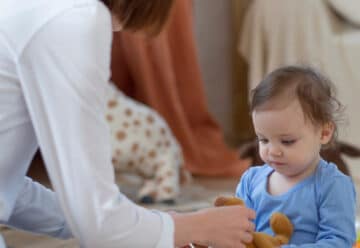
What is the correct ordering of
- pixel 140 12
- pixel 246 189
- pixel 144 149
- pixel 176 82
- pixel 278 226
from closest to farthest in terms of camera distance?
pixel 140 12, pixel 278 226, pixel 246 189, pixel 144 149, pixel 176 82

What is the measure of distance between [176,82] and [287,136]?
5.73 ft

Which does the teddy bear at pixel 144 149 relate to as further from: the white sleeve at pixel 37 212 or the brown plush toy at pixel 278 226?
the brown plush toy at pixel 278 226

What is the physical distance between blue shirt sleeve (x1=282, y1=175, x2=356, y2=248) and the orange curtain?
1567mm

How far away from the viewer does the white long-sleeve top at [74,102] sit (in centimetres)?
102

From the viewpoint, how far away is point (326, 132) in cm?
128

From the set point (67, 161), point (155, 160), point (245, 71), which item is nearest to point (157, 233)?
point (67, 161)

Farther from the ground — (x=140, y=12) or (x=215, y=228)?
(x=140, y=12)

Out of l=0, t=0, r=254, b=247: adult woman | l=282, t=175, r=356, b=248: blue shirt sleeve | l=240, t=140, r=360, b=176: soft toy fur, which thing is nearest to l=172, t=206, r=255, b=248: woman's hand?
l=0, t=0, r=254, b=247: adult woman

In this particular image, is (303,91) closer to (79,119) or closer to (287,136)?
(287,136)

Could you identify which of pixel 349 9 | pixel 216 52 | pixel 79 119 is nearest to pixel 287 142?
pixel 79 119

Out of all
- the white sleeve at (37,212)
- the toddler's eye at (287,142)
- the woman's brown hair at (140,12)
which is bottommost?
the white sleeve at (37,212)

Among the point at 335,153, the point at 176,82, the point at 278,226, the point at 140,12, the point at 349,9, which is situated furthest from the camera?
the point at 176,82

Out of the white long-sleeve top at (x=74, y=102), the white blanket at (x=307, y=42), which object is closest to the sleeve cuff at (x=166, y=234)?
the white long-sleeve top at (x=74, y=102)

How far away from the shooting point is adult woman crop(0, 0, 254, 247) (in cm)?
102
